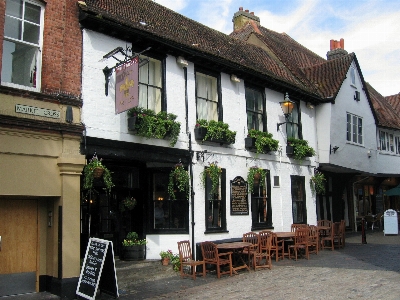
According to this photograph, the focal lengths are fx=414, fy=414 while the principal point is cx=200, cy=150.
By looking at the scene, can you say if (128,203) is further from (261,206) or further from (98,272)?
(261,206)

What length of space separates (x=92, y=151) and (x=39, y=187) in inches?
59.4

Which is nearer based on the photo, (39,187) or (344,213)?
(39,187)

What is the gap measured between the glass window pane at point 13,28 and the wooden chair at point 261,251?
7883 millimetres

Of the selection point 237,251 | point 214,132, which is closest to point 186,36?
point 214,132

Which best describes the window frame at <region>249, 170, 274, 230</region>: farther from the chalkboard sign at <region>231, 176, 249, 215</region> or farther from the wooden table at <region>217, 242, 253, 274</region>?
the wooden table at <region>217, 242, 253, 274</region>

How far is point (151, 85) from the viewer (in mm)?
11438

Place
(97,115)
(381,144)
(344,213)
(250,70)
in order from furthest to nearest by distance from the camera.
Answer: (381,144) < (344,213) < (250,70) < (97,115)

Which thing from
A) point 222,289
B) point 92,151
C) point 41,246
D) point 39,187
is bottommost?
point 222,289

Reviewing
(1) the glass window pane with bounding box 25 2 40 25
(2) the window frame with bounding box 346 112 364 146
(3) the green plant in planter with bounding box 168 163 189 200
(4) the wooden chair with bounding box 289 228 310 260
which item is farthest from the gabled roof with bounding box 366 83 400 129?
(1) the glass window pane with bounding box 25 2 40 25

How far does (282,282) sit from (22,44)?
308 inches

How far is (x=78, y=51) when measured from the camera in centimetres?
955

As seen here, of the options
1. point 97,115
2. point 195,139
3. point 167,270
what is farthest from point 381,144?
point 97,115

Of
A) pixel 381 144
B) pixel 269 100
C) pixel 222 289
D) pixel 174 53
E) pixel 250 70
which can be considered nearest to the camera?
pixel 222 289

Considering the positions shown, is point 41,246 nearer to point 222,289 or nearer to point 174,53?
point 222,289
